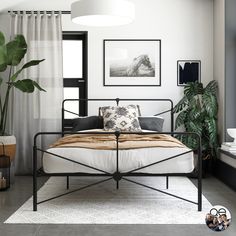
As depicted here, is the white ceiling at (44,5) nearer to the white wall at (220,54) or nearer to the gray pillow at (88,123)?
the gray pillow at (88,123)

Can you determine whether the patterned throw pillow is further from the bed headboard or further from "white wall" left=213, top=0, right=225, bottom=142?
"white wall" left=213, top=0, right=225, bottom=142

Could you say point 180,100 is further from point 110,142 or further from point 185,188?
point 110,142

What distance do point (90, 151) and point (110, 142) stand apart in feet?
1.39

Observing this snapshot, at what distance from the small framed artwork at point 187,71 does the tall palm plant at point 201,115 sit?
0.24 meters

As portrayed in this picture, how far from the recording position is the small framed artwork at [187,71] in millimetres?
6055

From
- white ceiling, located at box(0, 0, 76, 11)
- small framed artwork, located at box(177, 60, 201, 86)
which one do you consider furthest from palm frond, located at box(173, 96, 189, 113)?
white ceiling, located at box(0, 0, 76, 11)

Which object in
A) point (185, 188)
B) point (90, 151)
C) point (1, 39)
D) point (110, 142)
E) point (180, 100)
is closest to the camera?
point (90, 151)

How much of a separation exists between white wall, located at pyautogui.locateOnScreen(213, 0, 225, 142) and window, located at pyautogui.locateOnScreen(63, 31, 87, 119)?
194 cm

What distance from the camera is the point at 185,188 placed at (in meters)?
4.90

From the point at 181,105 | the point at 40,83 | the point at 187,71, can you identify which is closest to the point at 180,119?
Answer: the point at 181,105

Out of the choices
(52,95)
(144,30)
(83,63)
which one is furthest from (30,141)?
(144,30)

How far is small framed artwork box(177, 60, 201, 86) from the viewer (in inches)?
238

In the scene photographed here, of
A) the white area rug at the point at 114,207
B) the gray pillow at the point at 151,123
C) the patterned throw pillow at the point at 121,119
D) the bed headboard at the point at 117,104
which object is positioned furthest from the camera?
the bed headboard at the point at 117,104

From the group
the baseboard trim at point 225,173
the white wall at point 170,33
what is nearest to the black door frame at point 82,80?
the white wall at point 170,33
